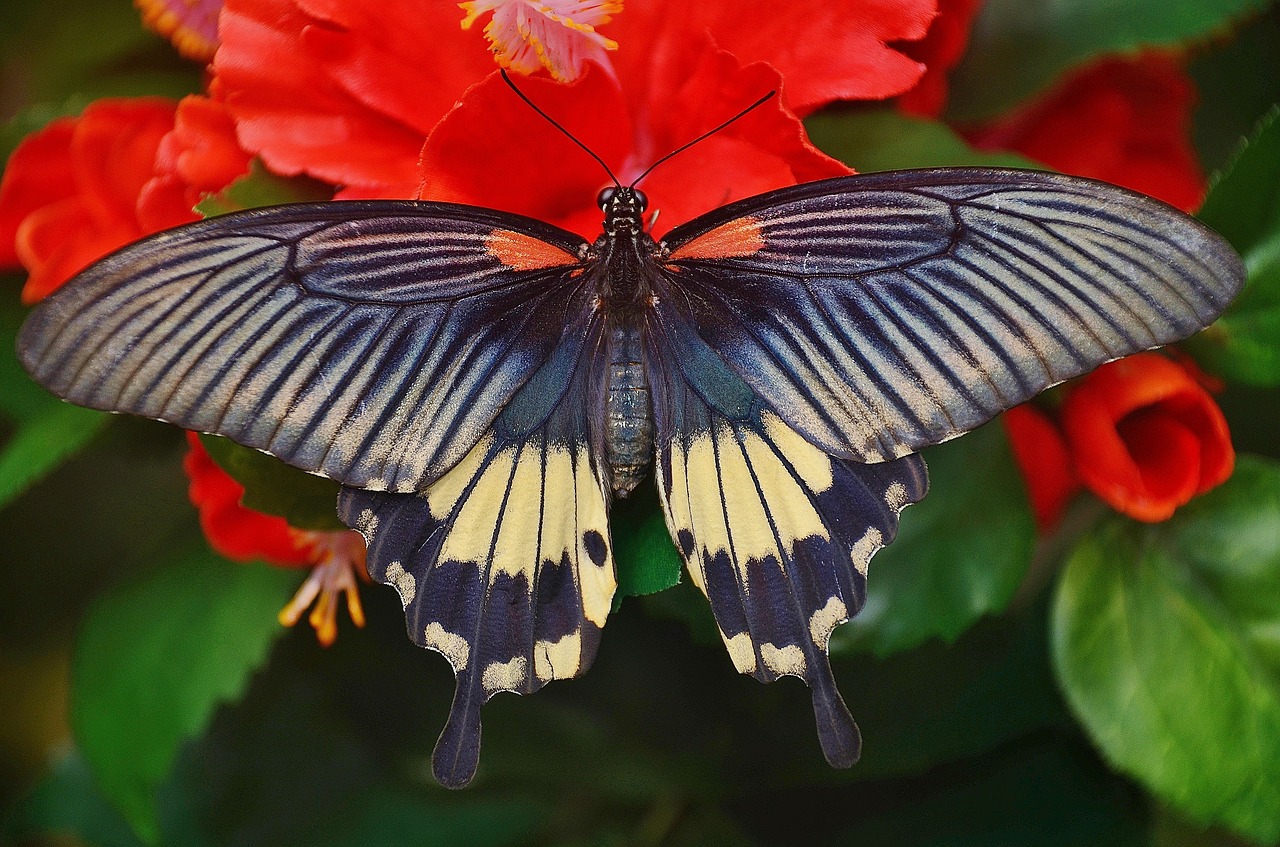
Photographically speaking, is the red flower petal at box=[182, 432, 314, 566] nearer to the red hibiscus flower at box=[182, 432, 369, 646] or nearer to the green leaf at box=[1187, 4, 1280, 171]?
the red hibiscus flower at box=[182, 432, 369, 646]

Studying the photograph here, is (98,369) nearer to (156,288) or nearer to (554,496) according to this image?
(156,288)

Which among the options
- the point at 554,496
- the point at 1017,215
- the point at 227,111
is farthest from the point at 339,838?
the point at 1017,215

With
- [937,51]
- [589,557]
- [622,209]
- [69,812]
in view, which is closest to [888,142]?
[937,51]

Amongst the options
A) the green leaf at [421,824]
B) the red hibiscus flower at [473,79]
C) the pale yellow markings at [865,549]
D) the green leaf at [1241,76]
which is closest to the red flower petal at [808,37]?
the red hibiscus flower at [473,79]

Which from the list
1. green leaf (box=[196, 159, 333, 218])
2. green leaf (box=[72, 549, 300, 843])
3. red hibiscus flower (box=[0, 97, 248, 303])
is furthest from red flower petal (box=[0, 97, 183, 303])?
green leaf (box=[72, 549, 300, 843])

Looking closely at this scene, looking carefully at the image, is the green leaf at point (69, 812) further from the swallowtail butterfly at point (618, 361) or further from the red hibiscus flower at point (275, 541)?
the swallowtail butterfly at point (618, 361)

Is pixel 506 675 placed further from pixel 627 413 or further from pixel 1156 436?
pixel 1156 436
